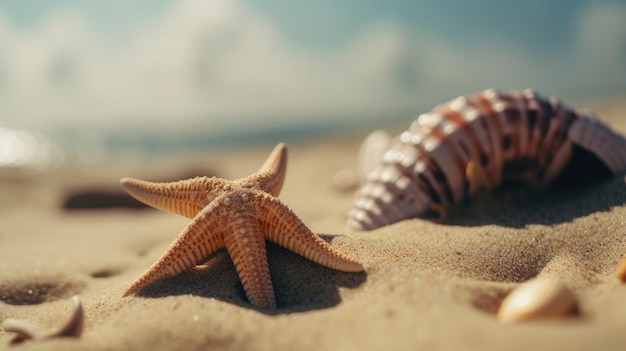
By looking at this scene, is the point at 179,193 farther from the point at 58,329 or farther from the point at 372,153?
the point at 372,153

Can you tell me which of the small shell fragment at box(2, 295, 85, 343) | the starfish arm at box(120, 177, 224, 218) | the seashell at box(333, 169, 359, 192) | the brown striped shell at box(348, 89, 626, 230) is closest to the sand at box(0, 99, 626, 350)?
the small shell fragment at box(2, 295, 85, 343)

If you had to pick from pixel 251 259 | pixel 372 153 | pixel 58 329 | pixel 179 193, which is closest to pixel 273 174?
pixel 179 193

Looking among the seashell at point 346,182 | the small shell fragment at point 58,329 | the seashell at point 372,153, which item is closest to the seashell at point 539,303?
the small shell fragment at point 58,329

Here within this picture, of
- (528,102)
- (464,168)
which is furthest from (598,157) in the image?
(464,168)

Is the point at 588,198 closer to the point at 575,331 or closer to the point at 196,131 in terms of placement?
the point at 575,331

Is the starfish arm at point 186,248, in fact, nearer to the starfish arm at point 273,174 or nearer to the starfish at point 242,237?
the starfish at point 242,237
